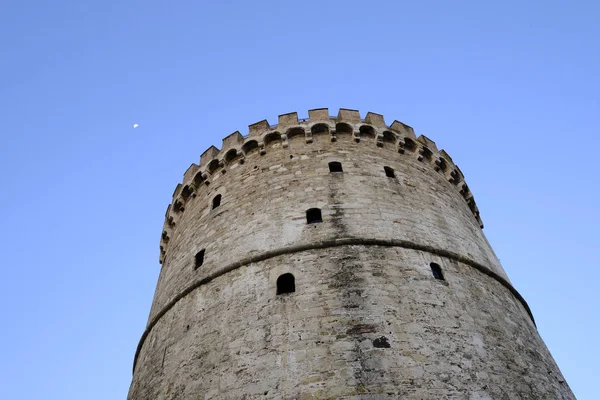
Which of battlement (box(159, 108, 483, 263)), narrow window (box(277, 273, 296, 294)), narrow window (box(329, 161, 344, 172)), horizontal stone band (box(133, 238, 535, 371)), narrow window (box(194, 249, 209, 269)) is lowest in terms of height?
narrow window (box(277, 273, 296, 294))

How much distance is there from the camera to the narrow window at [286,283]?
8.51 metres

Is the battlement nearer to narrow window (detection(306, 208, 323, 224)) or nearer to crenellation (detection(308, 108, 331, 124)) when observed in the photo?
crenellation (detection(308, 108, 331, 124))

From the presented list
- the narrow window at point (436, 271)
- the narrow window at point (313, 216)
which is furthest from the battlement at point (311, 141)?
the narrow window at point (436, 271)

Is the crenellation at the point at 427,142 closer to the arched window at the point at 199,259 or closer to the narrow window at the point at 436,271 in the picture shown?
the narrow window at the point at 436,271

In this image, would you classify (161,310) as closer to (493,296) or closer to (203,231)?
(203,231)

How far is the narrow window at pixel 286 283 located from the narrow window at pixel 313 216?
4.45ft

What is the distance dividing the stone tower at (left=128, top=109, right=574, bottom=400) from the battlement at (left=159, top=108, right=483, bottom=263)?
47 millimetres

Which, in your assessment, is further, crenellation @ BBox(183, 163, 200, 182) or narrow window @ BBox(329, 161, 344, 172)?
crenellation @ BBox(183, 163, 200, 182)

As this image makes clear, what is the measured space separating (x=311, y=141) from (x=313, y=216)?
8.63 feet

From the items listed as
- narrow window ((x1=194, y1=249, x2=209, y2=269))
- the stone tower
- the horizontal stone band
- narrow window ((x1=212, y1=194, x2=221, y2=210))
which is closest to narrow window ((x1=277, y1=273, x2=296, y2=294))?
the stone tower

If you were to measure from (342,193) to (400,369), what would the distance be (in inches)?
161

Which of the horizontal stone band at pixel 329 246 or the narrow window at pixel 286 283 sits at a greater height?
the horizontal stone band at pixel 329 246

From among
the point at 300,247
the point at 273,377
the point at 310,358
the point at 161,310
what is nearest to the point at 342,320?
the point at 310,358

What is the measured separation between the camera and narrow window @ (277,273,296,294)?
851 centimetres
